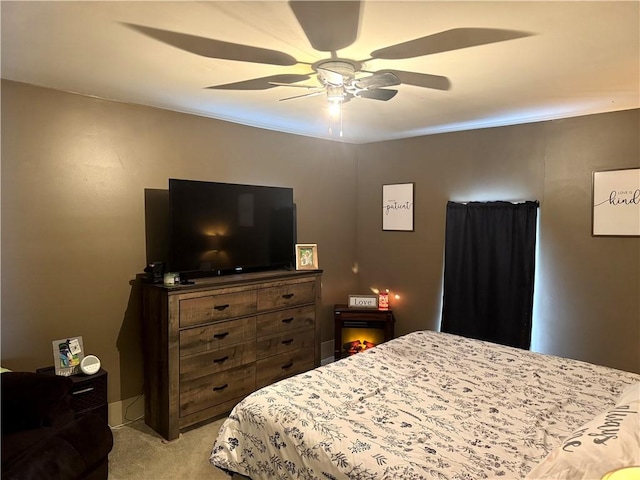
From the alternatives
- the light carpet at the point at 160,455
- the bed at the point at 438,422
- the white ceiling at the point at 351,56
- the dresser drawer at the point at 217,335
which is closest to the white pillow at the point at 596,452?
the bed at the point at 438,422

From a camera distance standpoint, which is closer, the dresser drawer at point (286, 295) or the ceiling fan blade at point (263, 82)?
the ceiling fan blade at point (263, 82)

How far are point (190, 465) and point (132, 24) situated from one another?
2556 millimetres

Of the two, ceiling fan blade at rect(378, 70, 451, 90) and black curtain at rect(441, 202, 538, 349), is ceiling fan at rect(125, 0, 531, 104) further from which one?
black curtain at rect(441, 202, 538, 349)

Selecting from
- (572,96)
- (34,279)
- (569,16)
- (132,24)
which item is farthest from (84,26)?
(572,96)

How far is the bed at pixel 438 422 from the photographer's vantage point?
1.50m

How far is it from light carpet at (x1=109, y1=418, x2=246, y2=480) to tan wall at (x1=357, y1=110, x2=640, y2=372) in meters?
2.45

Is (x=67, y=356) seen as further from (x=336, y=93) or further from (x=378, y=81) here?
(x=378, y=81)

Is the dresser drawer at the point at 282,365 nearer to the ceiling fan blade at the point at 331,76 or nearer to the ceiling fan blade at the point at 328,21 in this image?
the ceiling fan blade at the point at 331,76

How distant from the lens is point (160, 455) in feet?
9.18

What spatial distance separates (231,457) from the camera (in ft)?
6.77

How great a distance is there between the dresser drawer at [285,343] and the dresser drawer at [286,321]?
5 cm

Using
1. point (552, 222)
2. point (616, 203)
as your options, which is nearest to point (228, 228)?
point (552, 222)

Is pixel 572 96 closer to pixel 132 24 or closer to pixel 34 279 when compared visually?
pixel 132 24

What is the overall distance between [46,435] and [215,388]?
129cm
